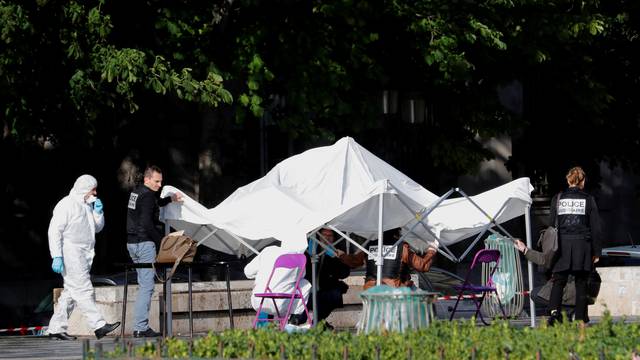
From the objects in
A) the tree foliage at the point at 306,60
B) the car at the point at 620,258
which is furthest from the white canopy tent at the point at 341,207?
the car at the point at 620,258

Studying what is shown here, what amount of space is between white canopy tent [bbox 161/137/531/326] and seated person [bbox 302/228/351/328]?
25cm

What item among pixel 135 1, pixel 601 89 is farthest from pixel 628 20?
pixel 135 1

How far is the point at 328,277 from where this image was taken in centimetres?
1698

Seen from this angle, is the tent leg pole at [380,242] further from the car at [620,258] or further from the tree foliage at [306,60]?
the car at [620,258]

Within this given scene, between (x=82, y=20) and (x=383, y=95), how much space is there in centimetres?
880

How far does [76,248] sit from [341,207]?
2.96m

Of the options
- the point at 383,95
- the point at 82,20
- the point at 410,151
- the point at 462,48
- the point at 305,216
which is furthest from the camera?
the point at 410,151

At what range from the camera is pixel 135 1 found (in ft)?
70.2

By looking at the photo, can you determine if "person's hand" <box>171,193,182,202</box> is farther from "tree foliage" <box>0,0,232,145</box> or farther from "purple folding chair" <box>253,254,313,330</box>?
"tree foliage" <box>0,0,232,145</box>

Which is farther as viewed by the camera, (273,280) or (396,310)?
(273,280)

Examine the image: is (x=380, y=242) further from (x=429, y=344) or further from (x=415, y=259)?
(x=429, y=344)

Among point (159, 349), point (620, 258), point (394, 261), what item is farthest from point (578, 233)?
point (620, 258)

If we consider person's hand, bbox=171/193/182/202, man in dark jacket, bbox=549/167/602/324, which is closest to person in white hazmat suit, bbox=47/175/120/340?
person's hand, bbox=171/193/182/202

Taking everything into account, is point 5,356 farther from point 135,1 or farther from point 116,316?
point 135,1
